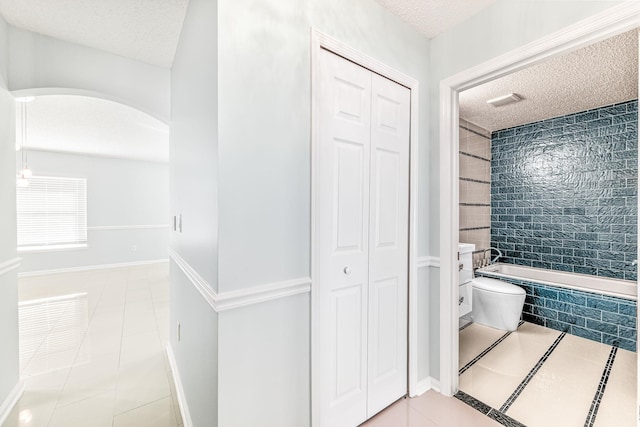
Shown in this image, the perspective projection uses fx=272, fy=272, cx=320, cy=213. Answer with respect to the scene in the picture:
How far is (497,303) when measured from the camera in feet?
9.63

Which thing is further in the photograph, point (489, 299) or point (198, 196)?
point (489, 299)

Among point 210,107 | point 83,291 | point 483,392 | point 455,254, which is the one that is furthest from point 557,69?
point 83,291

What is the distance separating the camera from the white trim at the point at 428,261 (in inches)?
76.3

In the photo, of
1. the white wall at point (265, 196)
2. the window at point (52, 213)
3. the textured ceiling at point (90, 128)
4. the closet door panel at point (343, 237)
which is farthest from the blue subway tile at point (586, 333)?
the window at point (52, 213)

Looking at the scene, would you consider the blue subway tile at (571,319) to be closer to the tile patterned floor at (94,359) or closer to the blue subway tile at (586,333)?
the blue subway tile at (586,333)

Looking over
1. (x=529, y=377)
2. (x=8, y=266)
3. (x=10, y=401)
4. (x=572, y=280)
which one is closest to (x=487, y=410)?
(x=529, y=377)

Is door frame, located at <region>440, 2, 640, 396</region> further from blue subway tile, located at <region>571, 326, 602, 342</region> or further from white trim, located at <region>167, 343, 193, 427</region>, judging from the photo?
blue subway tile, located at <region>571, 326, 602, 342</region>

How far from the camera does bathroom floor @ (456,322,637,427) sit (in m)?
1.70

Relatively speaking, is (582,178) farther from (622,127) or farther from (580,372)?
(580,372)

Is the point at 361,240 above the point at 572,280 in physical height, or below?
above

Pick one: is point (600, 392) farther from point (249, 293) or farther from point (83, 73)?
point (83, 73)

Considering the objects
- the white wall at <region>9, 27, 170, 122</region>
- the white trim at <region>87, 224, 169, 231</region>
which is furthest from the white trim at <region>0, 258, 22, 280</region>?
the white trim at <region>87, 224, 169, 231</region>

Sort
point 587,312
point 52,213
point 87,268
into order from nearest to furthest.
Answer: point 587,312 < point 52,213 < point 87,268

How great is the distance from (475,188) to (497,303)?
4.87ft
